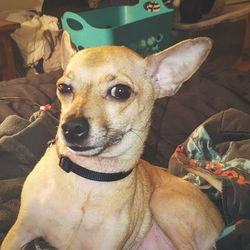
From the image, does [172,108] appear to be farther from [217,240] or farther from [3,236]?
[3,236]

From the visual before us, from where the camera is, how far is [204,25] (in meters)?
4.18

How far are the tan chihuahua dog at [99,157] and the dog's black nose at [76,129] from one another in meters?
0.02

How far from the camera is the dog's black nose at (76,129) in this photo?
3.92ft

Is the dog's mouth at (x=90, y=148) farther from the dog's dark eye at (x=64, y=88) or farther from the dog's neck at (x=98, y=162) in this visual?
the dog's dark eye at (x=64, y=88)

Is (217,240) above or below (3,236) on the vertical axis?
below

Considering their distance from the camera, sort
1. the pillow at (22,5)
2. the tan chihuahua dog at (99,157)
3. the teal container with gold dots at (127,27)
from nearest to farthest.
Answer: the tan chihuahua dog at (99,157)
the teal container with gold dots at (127,27)
the pillow at (22,5)

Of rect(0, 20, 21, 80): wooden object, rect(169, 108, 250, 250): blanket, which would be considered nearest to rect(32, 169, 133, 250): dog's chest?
rect(169, 108, 250, 250): blanket

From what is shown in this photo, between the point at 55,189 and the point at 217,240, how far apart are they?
69 cm

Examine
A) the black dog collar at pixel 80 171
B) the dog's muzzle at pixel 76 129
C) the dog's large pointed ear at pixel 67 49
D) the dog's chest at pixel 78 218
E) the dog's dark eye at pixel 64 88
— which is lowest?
the dog's chest at pixel 78 218

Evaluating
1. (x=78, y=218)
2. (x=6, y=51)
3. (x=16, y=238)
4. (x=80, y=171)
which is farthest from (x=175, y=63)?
(x=6, y=51)

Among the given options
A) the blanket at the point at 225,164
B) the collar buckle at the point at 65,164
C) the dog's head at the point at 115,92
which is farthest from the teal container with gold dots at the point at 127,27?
the collar buckle at the point at 65,164

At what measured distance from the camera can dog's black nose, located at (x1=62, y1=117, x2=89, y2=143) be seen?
1.19 m

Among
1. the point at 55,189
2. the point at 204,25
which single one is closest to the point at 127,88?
the point at 55,189

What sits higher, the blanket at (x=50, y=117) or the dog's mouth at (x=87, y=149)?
the dog's mouth at (x=87, y=149)
